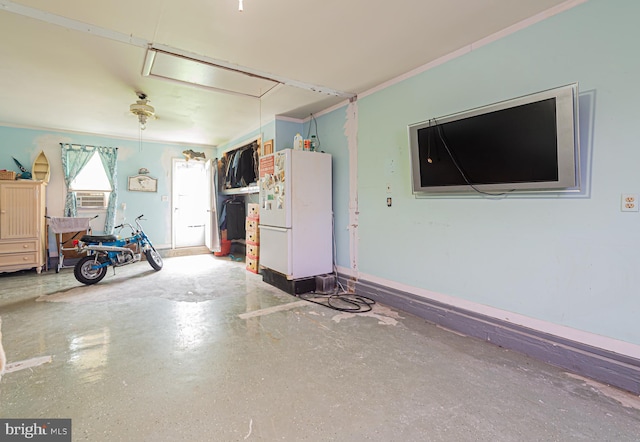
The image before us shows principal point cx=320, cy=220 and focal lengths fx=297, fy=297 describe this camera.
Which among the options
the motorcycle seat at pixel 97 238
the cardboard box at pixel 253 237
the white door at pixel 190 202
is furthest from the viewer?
the white door at pixel 190 202

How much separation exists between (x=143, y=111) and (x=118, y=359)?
119 inches

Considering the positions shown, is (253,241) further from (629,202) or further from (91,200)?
(629,202)

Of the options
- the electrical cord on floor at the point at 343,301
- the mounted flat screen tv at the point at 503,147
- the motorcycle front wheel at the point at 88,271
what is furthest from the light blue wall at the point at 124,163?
the mounted flat screen tv at the point at 503,147

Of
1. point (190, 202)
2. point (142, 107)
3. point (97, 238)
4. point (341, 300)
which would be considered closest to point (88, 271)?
point (97, 238)

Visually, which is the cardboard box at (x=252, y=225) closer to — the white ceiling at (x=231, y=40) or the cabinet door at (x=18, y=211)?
the white ceiling at (x=231, y=40)

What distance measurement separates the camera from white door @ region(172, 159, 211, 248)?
6.73 m

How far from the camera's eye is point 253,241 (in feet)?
16.3

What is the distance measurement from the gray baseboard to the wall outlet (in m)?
0.93

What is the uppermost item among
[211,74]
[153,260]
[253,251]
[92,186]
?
[211,74]

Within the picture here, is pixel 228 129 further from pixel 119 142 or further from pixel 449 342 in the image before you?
pixel 449 342

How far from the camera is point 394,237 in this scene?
336 centimetres

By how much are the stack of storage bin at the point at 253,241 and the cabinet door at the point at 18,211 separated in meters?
3.41

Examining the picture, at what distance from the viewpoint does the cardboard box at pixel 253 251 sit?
489 cm

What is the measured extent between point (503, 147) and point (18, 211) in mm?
6655
